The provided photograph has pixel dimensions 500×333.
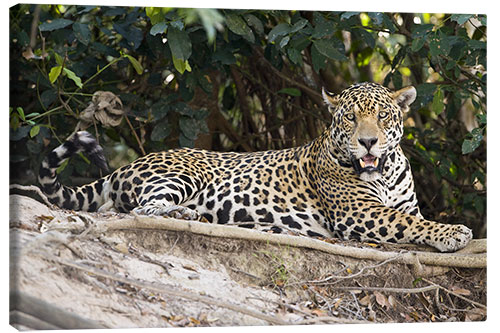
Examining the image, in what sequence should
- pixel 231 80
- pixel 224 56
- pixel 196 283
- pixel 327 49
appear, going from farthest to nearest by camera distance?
1. pixel 231 80
2. pixel 224 56
3. pixel 327 49
4. pixel 196 283

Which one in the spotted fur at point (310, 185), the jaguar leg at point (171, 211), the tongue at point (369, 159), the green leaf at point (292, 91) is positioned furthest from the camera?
the green leaf at point (292, 91)

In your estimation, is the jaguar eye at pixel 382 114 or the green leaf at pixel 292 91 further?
Result: the green leaf at pixel 292 91

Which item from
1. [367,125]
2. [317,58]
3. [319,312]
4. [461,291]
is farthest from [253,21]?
[461,291]

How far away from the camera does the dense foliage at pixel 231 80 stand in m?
5.20

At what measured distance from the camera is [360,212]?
5.09 meters

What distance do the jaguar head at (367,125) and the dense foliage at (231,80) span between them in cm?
41

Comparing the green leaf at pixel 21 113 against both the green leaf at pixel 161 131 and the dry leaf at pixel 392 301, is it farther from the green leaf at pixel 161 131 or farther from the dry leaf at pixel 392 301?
the dry leaf at pixel 392 301

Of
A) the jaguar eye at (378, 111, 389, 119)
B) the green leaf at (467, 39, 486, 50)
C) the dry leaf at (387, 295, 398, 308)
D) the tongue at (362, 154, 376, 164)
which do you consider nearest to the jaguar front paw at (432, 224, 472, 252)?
the dry leaf at (387, 295, 398, 308)

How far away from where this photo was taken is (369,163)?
5051mm

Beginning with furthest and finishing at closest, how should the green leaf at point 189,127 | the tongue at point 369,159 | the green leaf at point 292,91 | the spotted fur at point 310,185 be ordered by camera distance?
the green leaf at point 292,91
the green leaf at point 189,127
the tongue at point 369,159
the spotted fur at point 310,185

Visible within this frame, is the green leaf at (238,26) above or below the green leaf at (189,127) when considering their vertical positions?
above

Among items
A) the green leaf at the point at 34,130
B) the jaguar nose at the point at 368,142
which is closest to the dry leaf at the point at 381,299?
the jaguar nose at the point at 368,142

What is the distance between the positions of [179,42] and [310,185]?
4.76 ft

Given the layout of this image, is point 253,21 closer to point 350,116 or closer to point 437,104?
point 350,116
